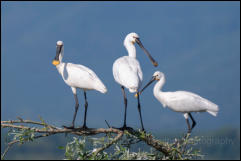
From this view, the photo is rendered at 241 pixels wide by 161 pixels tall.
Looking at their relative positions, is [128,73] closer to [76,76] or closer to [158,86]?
[76,76]

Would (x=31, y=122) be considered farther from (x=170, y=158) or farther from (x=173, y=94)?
(x=173, y=94)

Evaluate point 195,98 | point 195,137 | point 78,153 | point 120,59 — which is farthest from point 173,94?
point 78,153

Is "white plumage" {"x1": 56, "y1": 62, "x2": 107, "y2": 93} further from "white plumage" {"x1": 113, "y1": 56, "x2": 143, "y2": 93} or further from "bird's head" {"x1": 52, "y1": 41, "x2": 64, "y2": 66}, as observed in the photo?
"white plumage" {"x1": 113, "y1": 56, "x2": 143, "y2": 93}

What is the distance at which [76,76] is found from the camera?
9.66m

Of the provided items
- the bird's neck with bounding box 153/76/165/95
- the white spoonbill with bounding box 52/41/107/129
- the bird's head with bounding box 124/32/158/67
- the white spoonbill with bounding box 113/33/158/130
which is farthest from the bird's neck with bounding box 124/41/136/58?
the white spoonbill with bounding box 52/41/107/129

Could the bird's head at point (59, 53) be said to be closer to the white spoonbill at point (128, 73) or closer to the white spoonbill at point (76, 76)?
the white spoonbill at point (76, 76)

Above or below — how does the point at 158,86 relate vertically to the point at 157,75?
below

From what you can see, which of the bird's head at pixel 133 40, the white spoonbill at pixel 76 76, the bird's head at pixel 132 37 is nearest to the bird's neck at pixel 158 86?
the bird's head at pixel 133 40

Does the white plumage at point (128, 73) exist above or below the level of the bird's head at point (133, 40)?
below

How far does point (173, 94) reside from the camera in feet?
33.8

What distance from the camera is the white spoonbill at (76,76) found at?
9.30 meters

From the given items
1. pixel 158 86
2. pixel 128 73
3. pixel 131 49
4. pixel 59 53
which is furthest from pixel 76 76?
pixel 158 86

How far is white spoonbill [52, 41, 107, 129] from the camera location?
9.30 meters

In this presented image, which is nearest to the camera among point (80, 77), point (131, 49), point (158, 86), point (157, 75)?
point (80, 77)
